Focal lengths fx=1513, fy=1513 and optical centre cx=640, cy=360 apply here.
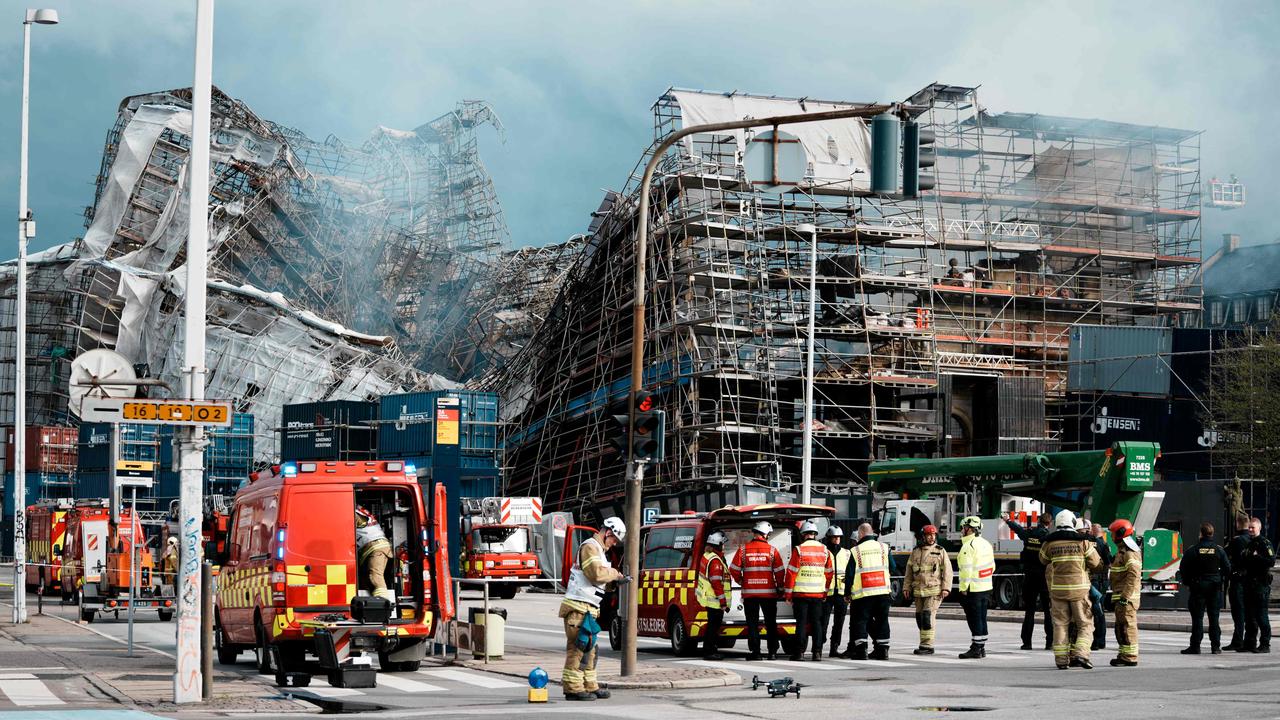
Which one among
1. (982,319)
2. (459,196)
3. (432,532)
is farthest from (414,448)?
(432,532)

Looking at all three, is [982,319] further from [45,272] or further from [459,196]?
[45,272]

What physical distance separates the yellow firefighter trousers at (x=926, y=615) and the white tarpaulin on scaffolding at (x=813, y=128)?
3815cm

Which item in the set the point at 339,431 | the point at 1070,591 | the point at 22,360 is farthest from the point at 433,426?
the point at 1070,591

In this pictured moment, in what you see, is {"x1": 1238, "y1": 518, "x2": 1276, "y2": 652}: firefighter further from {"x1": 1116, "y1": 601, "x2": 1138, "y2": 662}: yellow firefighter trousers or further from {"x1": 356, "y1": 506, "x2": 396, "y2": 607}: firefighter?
{"x1": 356, "y1": 506, "x2": 396, "y2": 607}: firefighter

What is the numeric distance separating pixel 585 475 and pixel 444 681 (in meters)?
40.5

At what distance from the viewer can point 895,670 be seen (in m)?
17.4

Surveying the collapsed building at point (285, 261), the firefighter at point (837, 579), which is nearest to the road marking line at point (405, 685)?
the firefighter at point (837, 579)

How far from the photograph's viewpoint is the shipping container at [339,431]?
5618 centimetres

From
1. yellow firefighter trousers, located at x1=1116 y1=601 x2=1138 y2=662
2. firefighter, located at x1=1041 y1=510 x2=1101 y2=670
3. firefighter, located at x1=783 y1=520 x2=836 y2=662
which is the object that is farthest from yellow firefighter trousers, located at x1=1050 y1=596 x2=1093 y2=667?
firefighter, located at x1=783 y1=520 x2=836 y2=662

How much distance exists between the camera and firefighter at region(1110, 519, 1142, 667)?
17.0 metres

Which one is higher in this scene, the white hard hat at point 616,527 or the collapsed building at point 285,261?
the collapsed building at point 285,261

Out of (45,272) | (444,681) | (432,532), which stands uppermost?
(45,272)

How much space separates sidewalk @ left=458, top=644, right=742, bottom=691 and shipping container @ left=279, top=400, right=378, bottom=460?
36.7 m

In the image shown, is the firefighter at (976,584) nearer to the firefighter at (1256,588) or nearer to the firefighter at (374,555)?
the firefighter at (1256,588)
